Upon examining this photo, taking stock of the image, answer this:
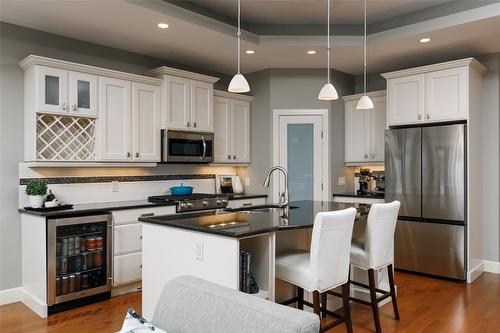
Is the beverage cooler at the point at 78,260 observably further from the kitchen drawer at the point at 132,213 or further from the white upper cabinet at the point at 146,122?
the white upper cabinet at the point at 146,122

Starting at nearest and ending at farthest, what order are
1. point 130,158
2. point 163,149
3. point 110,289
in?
point 110,289 → point 130,158 → point 163,149

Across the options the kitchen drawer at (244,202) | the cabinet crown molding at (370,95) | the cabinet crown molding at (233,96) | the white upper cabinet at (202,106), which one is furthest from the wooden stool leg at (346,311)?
the cabinet crown molding at (370,95)

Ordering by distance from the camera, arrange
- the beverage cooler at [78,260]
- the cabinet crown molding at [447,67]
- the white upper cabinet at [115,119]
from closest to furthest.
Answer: the beverage cooler at [78,260]
the white upper cabinet at [115,119]
the cabinet crown molding at [447,67]

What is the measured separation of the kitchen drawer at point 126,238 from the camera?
3.79 meters

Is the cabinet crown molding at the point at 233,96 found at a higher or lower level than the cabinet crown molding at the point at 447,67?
lower

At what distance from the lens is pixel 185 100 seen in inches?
187

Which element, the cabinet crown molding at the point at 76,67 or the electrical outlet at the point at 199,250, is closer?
the electrical outlet at the point at 199,250

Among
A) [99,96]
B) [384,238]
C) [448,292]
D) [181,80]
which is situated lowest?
[448,292]

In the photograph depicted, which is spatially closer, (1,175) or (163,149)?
(1,175)

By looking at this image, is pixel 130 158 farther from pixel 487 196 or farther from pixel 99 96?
pixel 487 196

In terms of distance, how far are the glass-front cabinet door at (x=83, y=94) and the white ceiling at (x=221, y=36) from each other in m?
0.50

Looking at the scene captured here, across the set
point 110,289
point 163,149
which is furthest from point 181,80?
point 110,289

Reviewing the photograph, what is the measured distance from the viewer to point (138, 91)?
433 centimetres

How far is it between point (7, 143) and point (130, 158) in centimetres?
116
